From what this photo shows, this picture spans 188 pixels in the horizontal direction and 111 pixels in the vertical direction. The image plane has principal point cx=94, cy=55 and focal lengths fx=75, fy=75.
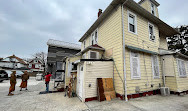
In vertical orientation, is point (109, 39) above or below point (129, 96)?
above

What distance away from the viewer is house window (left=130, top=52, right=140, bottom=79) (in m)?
5.25

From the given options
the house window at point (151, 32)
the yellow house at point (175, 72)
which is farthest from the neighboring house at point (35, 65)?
the yellow house at point (175, 72)

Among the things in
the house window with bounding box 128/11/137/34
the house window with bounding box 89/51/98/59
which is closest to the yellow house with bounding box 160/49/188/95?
the house window with bounding box 128/11/137/34

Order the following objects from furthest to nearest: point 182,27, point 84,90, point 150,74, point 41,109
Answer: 1. point 182,27
2. point 150,74
3. point 84,90
4. point 41,109

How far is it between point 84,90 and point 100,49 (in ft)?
12.7

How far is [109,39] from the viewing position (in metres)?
6.53

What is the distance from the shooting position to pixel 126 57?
515 centimetres

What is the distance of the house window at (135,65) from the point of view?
5.25 meters

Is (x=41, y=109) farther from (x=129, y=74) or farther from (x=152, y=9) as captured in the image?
(x=152, y=9)

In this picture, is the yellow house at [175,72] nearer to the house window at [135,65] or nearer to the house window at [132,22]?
the house window at [135,65]

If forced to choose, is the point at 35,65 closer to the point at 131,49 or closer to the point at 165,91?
the point at 131,49

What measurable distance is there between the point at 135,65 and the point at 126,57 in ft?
3.45

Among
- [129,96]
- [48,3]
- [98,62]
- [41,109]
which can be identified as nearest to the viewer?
[41,109]

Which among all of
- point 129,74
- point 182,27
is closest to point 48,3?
point 129,74
